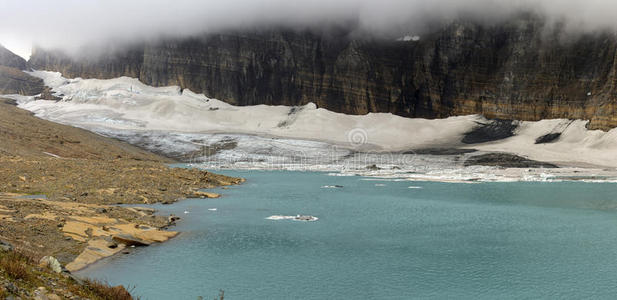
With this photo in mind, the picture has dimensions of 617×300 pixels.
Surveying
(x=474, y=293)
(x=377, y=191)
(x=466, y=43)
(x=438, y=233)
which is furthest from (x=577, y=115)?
(x=474, y=293)

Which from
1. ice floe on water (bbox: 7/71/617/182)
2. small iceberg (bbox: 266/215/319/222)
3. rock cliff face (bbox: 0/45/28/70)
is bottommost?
small iceberg (bbox: 266/215/319/222)

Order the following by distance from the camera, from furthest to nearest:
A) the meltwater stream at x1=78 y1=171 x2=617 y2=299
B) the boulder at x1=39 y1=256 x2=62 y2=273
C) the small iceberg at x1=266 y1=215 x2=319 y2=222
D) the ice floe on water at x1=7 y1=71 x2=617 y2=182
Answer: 1. the ice floe on water at x1=7 y1=71 x2=617 y2=182
2. the small iceberg at x1=266 y1=215 x2=319 y2=222
3. the meltwater stream at x1=78 y1=171 x2=617 y2=299
4. the boulder at x1=39 y1=256 x2=62 y2=273

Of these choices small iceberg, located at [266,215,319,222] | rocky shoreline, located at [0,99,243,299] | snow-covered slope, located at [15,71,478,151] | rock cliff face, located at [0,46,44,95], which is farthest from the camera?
rock cliff face, located at [0,46,44,95]

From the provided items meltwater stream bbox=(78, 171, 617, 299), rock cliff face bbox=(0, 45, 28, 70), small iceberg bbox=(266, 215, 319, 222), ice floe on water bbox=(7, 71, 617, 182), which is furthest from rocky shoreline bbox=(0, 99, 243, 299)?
rock cliff face bbox=(0, 45, 28, 70)

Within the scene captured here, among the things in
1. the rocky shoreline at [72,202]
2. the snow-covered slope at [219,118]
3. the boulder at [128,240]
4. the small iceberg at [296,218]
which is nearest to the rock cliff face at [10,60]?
the snow-covered slope at [219,118]

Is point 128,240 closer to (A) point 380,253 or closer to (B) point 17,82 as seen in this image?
(A) point 380,253

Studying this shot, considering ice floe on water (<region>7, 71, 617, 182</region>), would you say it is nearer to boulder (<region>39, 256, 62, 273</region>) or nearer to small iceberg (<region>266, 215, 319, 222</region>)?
small iceberg (<region>266, 215, 319, 222</region>)

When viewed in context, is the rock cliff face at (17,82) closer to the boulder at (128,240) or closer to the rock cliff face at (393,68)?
the rock cliff face at (393,68)
